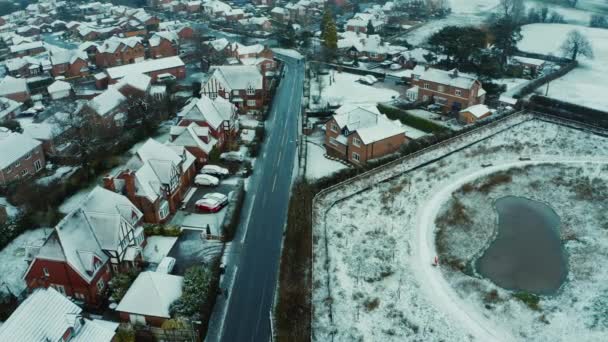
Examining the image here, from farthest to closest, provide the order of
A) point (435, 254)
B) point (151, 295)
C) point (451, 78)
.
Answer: point (451, 78) → point (435, 254) → point (151, 295)

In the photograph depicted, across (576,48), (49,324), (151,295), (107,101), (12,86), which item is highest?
(576,48)

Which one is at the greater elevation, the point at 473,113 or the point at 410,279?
the point at 473,113

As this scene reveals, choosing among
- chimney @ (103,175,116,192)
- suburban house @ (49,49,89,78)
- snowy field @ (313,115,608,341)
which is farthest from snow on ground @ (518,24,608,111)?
suburban house @ (49,49,89,78)

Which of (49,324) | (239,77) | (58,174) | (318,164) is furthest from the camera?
(239,77)

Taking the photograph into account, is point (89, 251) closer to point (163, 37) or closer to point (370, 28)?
point (163, 37)

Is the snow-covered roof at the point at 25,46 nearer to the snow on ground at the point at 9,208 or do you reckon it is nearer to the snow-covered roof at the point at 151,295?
the snow on ground at the point at 9,208

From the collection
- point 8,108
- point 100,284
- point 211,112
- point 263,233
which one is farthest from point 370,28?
point 100,284

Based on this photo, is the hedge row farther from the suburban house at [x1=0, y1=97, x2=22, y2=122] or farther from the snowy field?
the suburban house at [x1=0, y1=97, x2=22, y2=122]

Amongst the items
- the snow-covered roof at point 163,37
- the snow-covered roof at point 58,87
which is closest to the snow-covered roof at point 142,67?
the snow-covered roof at point 58,87
